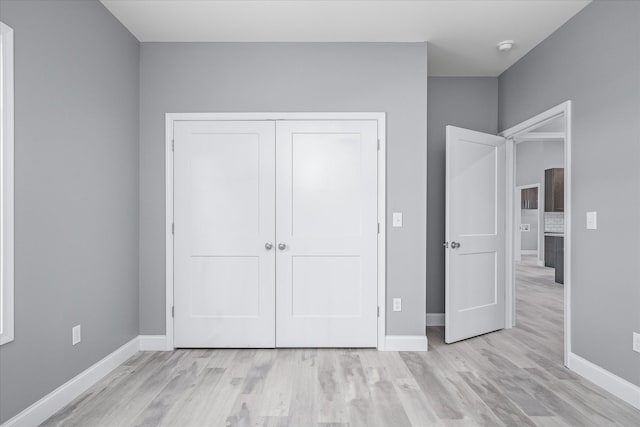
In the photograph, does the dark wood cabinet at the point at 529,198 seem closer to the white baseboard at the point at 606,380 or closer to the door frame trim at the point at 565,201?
the door frame trim at the point at 565,201

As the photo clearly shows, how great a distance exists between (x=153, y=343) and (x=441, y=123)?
3.66 m

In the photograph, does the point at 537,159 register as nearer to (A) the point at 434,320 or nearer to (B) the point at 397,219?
(A) the point at 434,320

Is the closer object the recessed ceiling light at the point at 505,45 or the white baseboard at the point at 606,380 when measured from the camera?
the white baseboard at the point at 606,380

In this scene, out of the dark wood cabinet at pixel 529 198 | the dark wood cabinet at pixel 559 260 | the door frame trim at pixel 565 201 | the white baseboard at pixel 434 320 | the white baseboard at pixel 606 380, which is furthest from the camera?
the dark wood cabinet at pixel 529 198

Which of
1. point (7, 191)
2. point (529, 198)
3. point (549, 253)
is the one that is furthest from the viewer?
point (529, 198)

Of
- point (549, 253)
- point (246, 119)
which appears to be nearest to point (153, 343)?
point (246, 119)

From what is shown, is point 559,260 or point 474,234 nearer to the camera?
point 474,234

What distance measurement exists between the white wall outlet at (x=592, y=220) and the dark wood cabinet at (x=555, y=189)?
19.8ft

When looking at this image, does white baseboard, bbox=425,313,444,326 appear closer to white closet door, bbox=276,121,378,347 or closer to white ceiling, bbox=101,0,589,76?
white closet door, bbox=276,121,378,347

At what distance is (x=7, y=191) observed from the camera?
1855mm

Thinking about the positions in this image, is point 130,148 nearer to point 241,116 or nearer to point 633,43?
point 241,116

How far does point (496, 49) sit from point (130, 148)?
11.2ft

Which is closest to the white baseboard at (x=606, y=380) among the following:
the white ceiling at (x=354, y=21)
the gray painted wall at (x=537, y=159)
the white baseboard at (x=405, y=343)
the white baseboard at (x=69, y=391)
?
the white baseboard at (x=405, y=343)

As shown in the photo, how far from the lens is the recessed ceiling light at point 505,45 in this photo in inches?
127
